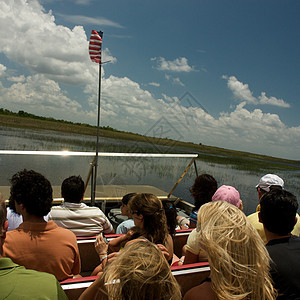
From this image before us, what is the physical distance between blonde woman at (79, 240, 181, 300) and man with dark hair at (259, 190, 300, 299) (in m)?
Result: 0.94

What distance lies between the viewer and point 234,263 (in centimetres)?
124

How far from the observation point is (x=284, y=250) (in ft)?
5.46

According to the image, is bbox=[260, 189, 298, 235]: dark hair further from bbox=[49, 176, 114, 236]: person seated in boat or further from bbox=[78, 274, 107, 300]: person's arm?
bbox=[49, 176, 114, 236]: person seated in boat

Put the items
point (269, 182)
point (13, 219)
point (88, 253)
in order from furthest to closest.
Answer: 1. point (269, 182)
2. point (13, 219)
3. point (88, 253)

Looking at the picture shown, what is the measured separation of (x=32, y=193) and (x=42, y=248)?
1.40ft

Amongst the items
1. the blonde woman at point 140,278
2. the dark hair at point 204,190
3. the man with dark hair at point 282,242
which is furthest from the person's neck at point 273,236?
the dark hair at point 204,190

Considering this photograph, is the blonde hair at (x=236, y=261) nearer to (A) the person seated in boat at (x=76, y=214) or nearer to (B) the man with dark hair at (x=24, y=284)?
(B) the man with dark hair at (x=24, y=284)

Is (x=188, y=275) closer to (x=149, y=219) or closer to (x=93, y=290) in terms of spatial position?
(x=149, y=219)

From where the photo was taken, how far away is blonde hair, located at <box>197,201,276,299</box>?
1.23 meters

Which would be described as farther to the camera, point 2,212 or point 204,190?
point 204,190

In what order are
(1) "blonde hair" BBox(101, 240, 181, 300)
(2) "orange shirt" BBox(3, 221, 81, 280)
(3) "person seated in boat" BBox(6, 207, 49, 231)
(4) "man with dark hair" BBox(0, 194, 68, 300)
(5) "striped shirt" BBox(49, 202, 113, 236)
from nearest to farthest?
(1) "blonde hair" BBox(101, 240, 181, 300), (4) "man with dark hair" BBox(0, 194, 68, 300), (2) "orange shirt" BBox(3, 221, 81, 280), (3) "person seated in boat" BBox(6, 207, 49, 231), (5) "striped shirt" BBox(49, 202, 113, 236)

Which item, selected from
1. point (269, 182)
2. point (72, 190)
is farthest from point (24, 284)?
point (269, 182)

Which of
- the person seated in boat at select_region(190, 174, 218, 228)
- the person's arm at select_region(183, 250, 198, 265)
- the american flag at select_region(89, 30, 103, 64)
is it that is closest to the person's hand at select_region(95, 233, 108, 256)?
the person's arm at select_region(183, 250, 198, 265)

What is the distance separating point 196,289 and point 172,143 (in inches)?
144
